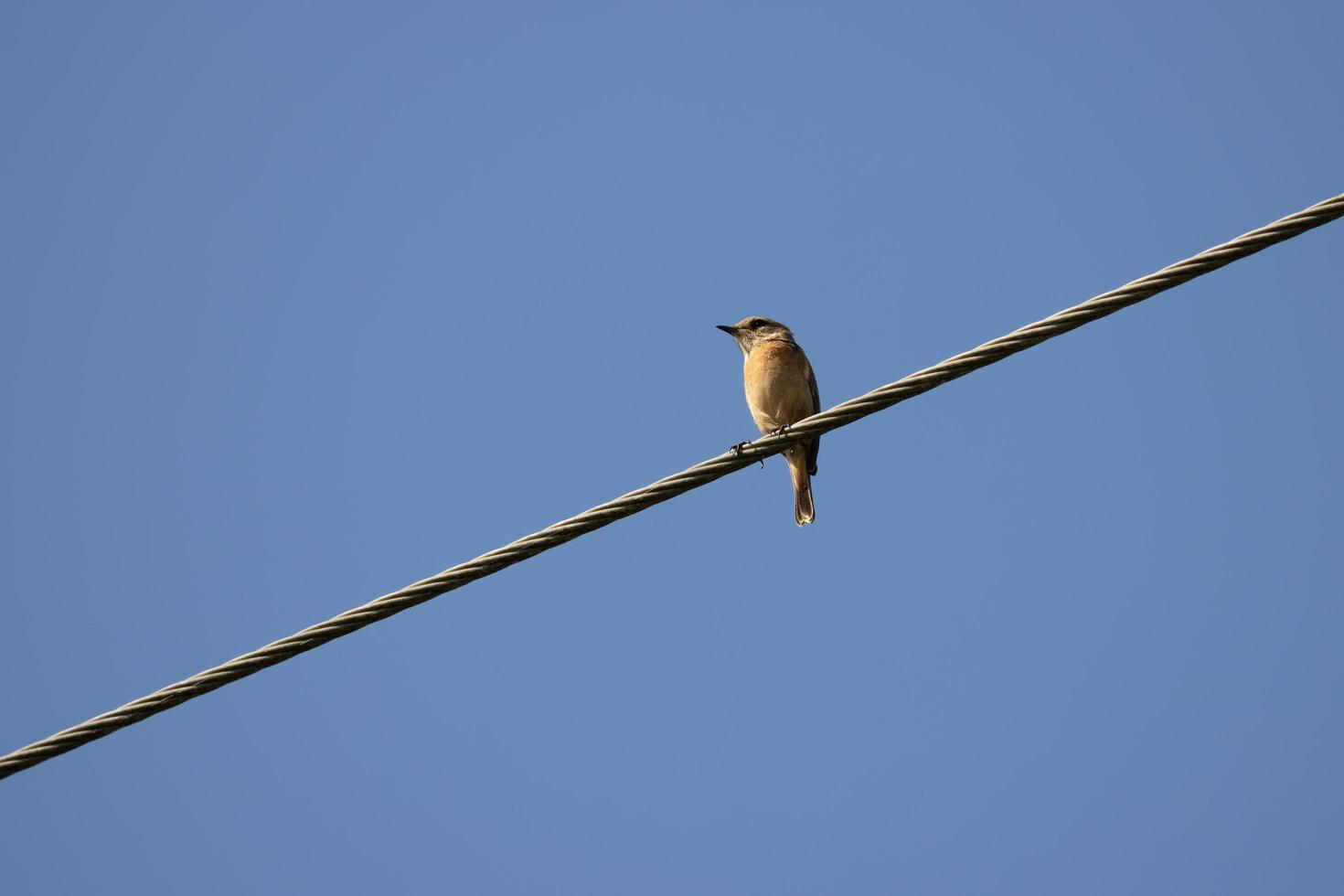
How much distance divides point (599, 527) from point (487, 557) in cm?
41

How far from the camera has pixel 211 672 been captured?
394cm

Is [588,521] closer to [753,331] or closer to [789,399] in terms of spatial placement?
[789,399]

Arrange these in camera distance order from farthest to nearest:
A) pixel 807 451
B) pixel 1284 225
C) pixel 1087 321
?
pixel 807 451
pixel 1087 321
pixel 1284 225

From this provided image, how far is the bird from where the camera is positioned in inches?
332

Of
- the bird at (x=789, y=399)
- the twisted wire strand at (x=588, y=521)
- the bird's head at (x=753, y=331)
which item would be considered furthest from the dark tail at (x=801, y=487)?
the twisted wire strand at (x=588, y=521)

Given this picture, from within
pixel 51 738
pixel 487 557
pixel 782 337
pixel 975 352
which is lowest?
pixel 51 738

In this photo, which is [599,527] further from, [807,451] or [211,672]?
[807,451]

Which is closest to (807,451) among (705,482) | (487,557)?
(705,482)

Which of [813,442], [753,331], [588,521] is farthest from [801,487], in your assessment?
[588,521]

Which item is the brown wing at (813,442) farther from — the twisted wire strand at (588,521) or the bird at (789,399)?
the twisted wire strand at (588,521)

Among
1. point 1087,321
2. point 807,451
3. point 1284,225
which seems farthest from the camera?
point 807,451

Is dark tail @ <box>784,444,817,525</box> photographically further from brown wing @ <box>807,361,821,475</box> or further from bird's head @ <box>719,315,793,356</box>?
bird's head @ <box>719,315,793,356</box>

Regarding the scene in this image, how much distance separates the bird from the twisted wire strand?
155 inches

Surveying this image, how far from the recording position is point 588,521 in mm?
4254
